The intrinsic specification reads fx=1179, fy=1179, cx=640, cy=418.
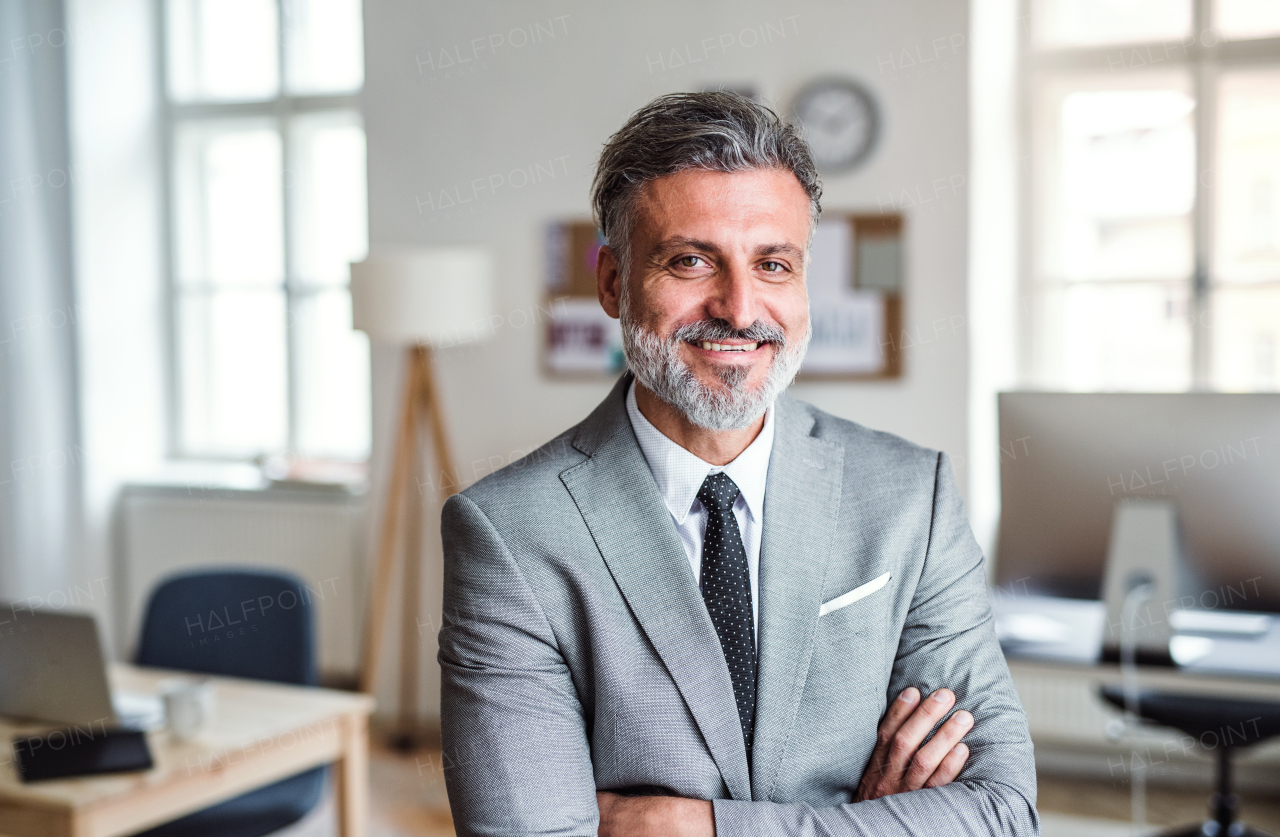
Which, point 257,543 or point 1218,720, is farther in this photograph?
point 257,543

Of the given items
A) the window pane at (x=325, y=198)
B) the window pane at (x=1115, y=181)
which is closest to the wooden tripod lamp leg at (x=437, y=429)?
the window pane at (x=325, y=198)

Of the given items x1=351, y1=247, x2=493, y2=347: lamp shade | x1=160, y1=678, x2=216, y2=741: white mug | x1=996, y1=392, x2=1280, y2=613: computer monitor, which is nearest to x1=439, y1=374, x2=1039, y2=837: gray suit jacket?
x1=996, y1=392, x2=1280, y2=613: computer monitor

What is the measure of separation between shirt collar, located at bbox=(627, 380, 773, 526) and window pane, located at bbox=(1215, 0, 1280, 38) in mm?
3323

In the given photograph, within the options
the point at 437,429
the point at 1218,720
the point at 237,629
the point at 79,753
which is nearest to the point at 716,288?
the point at 79,753

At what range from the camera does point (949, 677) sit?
1432 millimetres

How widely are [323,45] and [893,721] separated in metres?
4.50

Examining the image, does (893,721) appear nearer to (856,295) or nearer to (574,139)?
(856,295)

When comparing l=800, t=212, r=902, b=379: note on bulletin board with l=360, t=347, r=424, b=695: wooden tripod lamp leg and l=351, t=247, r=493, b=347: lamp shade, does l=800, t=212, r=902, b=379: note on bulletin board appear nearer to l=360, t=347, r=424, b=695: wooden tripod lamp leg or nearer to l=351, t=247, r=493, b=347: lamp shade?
l=351, t=247, r=493, b=347: lamp shade

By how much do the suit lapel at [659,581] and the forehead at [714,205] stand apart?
0.91 ft

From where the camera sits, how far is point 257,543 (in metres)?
4.93

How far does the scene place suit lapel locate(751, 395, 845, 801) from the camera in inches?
53.2

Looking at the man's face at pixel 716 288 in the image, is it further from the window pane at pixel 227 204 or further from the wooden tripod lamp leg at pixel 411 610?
the window pane at pixel 227 204

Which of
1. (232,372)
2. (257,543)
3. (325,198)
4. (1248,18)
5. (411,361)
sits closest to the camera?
(1248,18)

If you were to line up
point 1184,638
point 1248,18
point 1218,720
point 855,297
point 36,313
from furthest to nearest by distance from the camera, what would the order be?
1. point 36,313
2. point 855,297
3. point 1248,18
4. point 1218,720
5. point 1184,638
